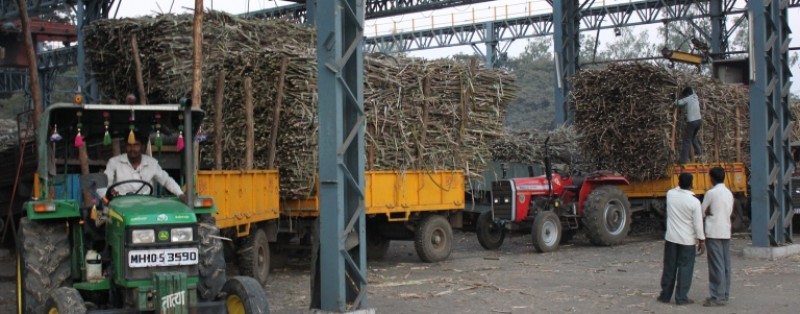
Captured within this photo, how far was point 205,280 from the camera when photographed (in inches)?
344

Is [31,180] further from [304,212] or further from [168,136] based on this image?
[168,136]

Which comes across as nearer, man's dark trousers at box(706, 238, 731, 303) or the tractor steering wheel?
the tractor steering wheel

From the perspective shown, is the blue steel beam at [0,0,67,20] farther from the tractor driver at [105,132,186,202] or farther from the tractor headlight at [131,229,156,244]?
the tractor headlight at [131,229,156,244]

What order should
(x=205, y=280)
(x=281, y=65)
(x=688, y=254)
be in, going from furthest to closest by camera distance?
(x=281, y=65) → (x=688, y=254) → (x=205, y=280)

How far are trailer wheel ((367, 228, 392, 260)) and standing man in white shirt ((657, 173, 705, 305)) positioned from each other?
6656 mm

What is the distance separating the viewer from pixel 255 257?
1374cm

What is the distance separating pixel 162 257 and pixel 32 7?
2916 centimetres

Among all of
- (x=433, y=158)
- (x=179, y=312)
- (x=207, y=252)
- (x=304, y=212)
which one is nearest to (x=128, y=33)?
(x=304, y=212)

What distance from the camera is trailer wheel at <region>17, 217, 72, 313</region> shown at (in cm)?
841

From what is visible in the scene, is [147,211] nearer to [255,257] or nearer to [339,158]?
[339,158]

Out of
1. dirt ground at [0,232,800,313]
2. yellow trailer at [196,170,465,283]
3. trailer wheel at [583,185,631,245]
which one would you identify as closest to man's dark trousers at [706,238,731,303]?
dirt ground at [0,232,800,313]

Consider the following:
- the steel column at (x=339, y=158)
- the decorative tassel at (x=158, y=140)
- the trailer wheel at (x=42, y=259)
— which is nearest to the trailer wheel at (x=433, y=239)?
the steel column at (x=339, y=158)

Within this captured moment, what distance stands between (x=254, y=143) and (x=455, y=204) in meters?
4.42

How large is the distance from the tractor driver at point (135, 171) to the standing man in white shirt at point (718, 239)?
21.7 feet
